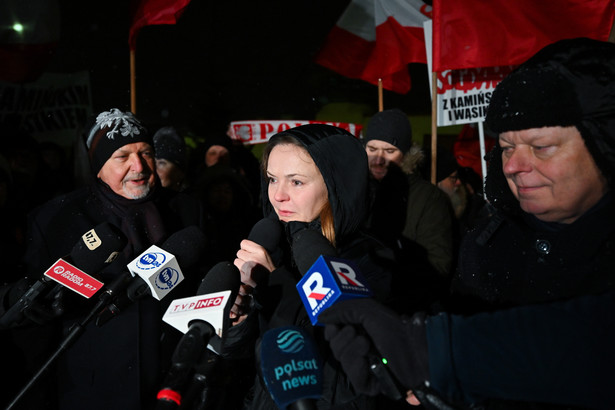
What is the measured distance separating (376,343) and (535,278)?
0.68 metres

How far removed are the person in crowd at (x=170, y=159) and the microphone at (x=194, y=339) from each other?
11.6 ft

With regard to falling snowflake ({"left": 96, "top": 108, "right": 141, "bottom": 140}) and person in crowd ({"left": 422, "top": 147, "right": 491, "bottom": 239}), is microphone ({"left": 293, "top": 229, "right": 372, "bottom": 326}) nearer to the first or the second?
falling snowflake ({"left": 96, "top": 108, "right": 141, "bottom": 140})

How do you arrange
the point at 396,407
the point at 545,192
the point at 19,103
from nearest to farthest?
the point at 545,192 < the point at 396,407 < the point at 19,103

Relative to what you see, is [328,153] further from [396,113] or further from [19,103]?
[19,103]

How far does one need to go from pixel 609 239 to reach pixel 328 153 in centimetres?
110

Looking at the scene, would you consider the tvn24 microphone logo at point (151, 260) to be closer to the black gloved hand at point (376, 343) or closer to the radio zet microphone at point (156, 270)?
the radio zet microphone at point (156, 270)

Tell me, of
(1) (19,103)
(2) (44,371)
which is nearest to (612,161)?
(2) (44,371)

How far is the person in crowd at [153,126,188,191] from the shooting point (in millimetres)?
4781

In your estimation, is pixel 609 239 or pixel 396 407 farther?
pixel 396 407

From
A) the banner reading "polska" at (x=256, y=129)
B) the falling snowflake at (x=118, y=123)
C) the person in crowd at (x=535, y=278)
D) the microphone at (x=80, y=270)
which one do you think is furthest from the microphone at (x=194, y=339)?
the banner reading "polska" at (x=256, y=129)

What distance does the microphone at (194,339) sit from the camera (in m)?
1.11

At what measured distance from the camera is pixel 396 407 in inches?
104

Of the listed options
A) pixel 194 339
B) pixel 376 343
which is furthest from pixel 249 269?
pixel 376 343

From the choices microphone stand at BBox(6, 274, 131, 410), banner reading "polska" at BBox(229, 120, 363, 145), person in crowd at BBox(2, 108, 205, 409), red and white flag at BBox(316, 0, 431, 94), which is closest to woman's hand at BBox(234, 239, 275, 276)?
microphone stand at BBox(6, 274, 131, 410)
